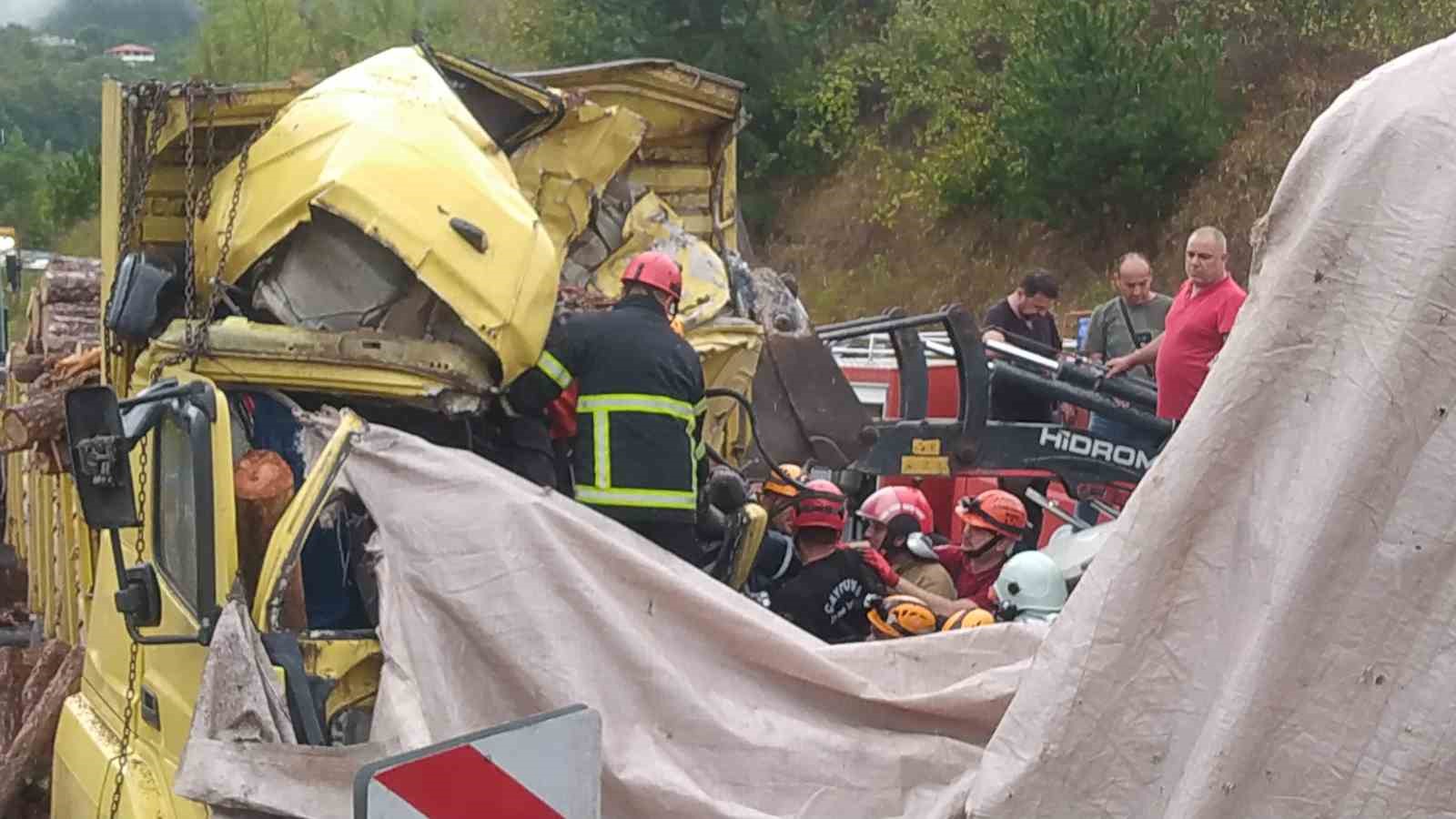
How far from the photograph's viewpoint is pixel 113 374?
481 cm

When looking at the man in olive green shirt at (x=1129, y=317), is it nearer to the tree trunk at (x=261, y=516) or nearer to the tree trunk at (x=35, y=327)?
the tree trunk at (x=35, y=327)

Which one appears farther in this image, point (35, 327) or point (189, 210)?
point (35, 327)

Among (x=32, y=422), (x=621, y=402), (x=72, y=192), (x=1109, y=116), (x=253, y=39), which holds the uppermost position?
(x=621, y=402)

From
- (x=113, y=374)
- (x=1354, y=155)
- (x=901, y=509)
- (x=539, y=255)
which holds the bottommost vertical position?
(x=901, y=509)

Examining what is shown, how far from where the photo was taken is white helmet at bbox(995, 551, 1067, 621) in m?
5.03

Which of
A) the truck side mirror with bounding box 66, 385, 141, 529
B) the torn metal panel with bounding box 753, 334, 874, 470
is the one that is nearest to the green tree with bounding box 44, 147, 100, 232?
the torn metal panel with bounding box 753, 334, 874, 470

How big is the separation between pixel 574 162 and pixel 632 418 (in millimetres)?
1180

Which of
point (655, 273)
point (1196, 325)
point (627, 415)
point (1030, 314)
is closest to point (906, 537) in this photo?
point (655, 273)

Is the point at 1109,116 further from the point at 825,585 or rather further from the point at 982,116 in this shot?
the point at 825,585

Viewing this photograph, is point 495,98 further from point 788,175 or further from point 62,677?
point 788,175

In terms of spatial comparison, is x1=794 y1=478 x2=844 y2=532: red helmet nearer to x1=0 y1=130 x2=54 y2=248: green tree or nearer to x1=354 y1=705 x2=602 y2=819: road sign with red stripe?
x1=354 y1=705 x2=602 y2=819: road sign with red stripe

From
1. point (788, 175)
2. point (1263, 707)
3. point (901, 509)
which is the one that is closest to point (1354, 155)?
point (1263, 707)

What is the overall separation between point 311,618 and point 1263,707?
2340mm

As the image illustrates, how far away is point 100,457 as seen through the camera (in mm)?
3740
